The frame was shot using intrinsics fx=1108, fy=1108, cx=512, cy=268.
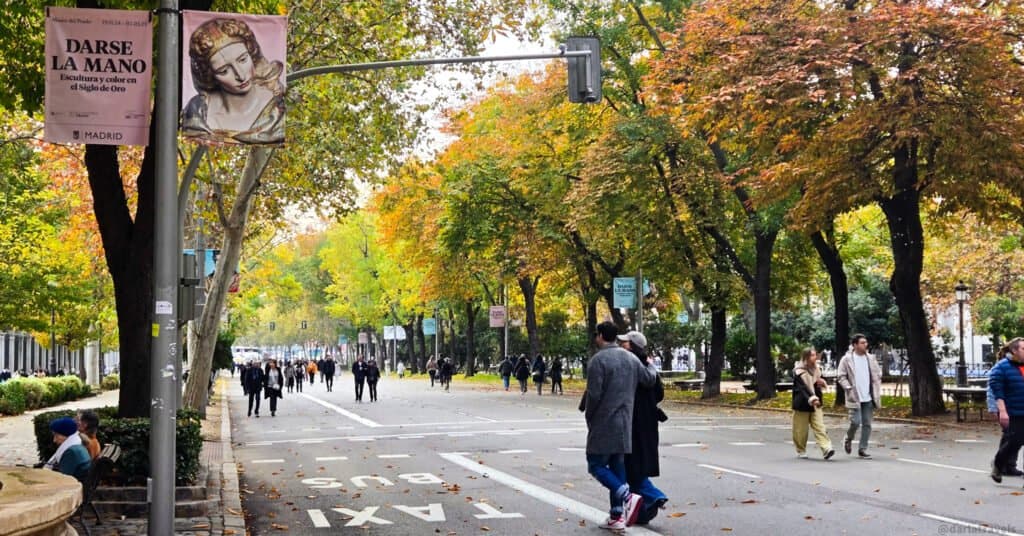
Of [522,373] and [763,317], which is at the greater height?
[763,317]

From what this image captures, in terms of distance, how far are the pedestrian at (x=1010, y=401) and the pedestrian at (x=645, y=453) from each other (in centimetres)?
502

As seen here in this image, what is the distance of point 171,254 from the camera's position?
31.3 feet

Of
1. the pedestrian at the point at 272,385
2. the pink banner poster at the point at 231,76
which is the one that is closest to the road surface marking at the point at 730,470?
the pink banner poster at the point at 231,76

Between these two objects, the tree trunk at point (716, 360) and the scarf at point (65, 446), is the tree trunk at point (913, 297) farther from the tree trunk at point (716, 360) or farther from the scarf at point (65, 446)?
the scarf at point (65, 446)

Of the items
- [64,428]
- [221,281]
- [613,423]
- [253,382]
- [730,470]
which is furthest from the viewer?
[253,382]

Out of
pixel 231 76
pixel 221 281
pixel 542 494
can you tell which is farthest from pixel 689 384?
pixel 231 76

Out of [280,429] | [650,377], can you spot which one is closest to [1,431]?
[280,429]

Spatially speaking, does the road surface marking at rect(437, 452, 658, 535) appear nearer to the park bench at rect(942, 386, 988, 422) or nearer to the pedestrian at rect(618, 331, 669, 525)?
the pedestrian at rect(618, 331, 669, 525)

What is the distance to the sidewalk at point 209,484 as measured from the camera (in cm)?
1050

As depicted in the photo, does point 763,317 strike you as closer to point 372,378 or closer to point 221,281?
point 372,378

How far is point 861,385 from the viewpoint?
54.5 ft

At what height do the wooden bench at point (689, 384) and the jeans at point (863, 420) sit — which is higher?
the jeans at point (863, 420)

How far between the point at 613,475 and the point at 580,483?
13.1ft

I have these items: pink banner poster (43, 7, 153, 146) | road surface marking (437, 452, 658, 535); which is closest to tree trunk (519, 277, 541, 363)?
road surface marking (437, 452, 658, 535)
